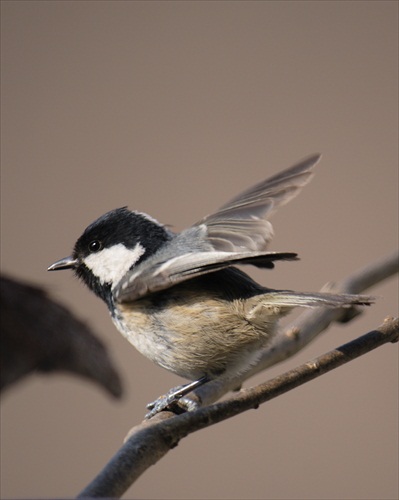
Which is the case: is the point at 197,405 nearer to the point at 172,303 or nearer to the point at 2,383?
the point at 172,303

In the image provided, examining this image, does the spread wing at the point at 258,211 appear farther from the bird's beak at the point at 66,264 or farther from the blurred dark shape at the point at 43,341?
the blurred dark shape at the point at 43,341

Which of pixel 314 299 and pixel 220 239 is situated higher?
pixel 220 239

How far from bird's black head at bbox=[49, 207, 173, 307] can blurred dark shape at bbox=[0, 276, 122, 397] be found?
26.7 inches

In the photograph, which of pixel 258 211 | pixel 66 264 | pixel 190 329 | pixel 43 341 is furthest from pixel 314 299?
pixel 43 341

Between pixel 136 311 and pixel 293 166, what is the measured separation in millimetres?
380

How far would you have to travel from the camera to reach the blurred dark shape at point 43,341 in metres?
1.80

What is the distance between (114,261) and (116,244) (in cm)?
3

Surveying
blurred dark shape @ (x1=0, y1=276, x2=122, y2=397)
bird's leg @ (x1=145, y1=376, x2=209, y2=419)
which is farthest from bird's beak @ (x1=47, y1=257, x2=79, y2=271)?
blurred dark shape @ (x1=0, y1=276, x2=122, y2=397)

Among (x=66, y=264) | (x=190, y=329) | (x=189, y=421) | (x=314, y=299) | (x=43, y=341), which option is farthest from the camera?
(x=43, y=341)

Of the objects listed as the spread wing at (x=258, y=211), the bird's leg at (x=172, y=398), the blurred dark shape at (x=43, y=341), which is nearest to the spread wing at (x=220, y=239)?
the spread wing at (x=258, y=211)

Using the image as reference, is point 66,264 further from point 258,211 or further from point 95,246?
point 258,211

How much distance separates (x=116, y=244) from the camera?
110cm

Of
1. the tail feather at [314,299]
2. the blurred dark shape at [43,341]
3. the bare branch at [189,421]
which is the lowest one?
the bare branch at [189,421]

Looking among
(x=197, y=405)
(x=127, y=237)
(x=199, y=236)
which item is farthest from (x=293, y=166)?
(x=197, y=405)
